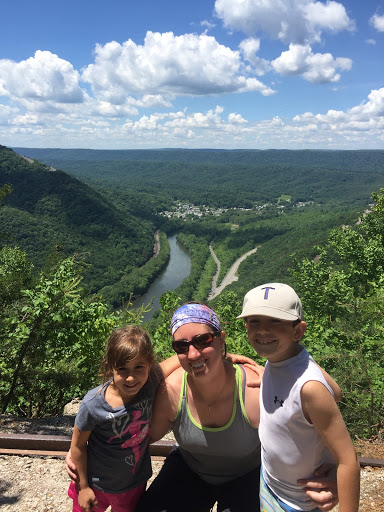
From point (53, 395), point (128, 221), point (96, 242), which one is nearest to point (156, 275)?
point (96, 242)

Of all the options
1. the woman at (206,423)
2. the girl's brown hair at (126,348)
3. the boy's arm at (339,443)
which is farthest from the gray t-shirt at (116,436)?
the boy's arm at (339,443)

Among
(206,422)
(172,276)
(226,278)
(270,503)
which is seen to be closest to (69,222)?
(172,276)

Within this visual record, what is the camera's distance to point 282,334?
2299 mm

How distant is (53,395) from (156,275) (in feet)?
266

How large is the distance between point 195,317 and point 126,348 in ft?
1.74

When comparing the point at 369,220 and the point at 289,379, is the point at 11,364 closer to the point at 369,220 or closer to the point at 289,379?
the point at 289,379

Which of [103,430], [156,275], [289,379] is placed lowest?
[156,275]

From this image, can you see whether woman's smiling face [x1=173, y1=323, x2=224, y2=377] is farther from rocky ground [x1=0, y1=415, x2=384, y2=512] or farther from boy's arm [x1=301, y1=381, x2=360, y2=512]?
rocky ground [x1=0, y1=415, x2=384, y2=512]

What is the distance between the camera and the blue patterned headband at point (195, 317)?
267 centimetres

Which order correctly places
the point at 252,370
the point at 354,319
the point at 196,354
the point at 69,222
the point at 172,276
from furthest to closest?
the point at 69,222 < the point at 172,276 < the point at 354,319 < the point at 252,370 < the point at 196,354

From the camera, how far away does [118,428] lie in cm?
276

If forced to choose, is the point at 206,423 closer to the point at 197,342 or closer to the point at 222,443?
the point at 222,443

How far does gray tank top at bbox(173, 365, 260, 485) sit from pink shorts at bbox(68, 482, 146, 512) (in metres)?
A: 0.51

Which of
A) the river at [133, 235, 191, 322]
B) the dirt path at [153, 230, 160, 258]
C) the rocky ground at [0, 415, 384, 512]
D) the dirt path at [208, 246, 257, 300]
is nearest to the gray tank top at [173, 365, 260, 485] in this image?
the rocky ground at [0, 415, 384, 512]
